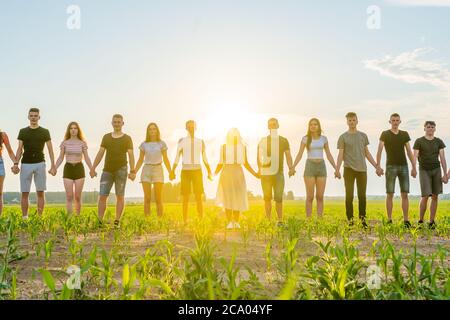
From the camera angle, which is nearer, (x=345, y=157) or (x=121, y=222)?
(x=121, y=222)

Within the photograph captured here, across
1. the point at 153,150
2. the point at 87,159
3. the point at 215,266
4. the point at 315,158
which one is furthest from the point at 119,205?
the point at 215,266

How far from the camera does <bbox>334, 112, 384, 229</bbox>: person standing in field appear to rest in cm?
1105

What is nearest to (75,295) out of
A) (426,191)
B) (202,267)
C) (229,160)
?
(202,267)

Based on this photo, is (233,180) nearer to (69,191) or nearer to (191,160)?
(191,160)

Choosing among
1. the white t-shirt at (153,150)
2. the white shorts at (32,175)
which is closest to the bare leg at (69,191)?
the white shorts at (32,175)

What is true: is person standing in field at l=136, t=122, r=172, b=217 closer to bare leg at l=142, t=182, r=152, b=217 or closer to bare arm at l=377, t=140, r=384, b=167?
bare leg at l=142, t=182, r=152, b=217

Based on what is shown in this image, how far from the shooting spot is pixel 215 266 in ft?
18.5

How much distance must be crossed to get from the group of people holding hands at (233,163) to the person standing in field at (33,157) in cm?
2

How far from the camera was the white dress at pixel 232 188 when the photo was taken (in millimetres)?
10492
